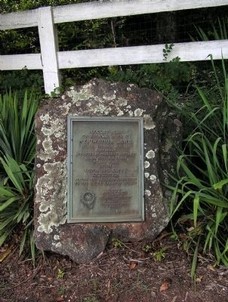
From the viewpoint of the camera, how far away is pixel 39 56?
6512mm

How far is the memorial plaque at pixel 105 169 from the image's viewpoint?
11.7 ft

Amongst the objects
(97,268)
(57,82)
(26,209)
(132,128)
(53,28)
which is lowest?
(97,268)

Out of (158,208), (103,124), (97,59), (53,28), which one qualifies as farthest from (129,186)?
(53,28)

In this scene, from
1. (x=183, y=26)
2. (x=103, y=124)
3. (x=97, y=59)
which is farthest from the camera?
(x=183, y=26)

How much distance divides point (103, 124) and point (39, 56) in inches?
123

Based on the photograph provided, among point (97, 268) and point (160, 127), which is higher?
point (160, 127)

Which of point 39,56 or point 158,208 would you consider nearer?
point 158,208

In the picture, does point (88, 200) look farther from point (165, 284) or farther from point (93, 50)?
point (93, 50)

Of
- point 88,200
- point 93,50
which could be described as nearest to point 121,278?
point 88,200

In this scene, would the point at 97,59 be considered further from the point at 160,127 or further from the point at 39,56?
the point at 160,127

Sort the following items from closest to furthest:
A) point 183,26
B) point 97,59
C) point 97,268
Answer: point 97,268 → point 97,59 → point 183,26

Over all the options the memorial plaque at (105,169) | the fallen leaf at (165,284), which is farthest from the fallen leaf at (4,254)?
the fallen leaf at (165,284)

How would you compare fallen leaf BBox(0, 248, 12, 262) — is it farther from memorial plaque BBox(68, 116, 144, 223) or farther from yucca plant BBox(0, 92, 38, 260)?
memorial plaque BBox(68, 116, 144, 223)

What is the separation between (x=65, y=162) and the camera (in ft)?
12.1
